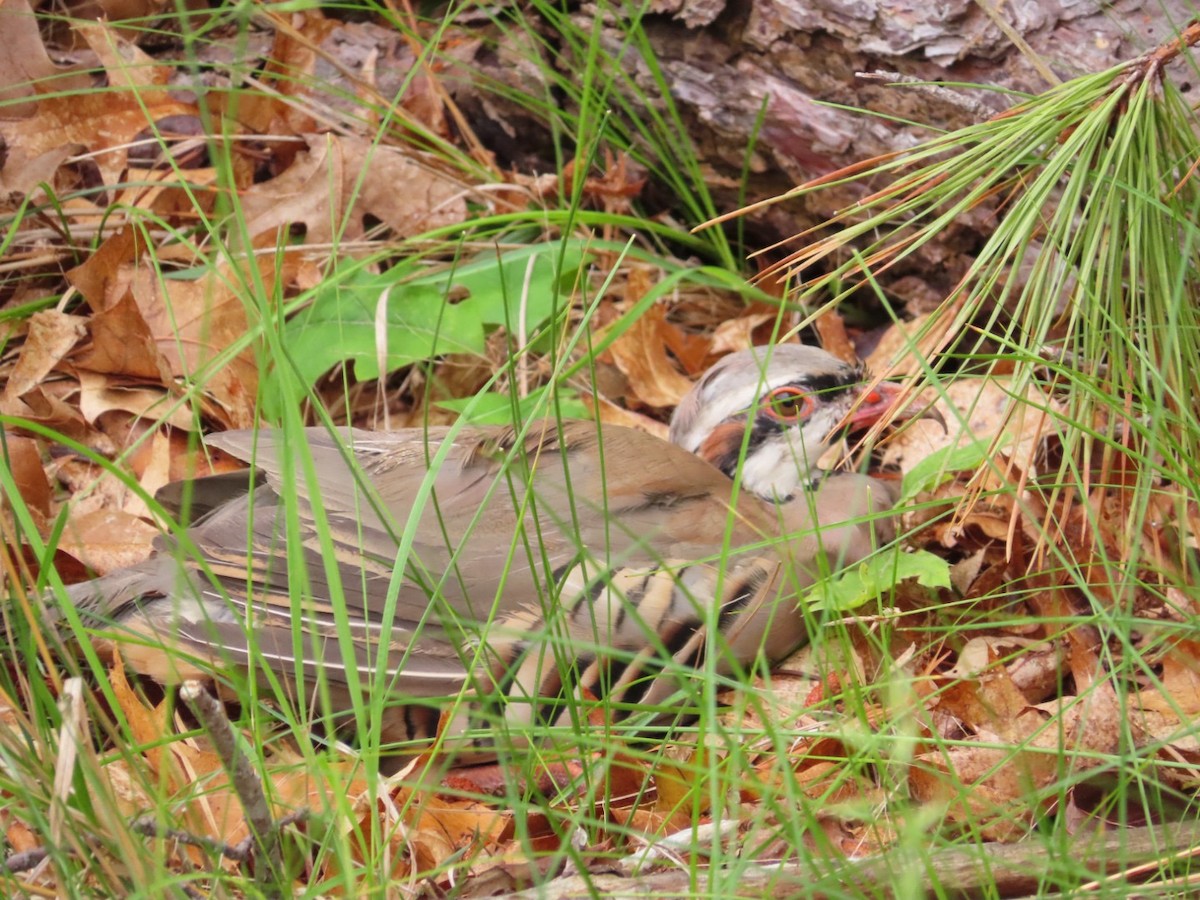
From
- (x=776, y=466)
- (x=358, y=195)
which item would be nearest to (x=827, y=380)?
(x=776, y=466)

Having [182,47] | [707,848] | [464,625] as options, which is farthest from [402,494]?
[182,47]

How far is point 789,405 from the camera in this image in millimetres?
4270

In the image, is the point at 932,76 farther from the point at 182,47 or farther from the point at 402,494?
the point at 182,47

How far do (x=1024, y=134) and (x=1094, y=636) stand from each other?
4.30 feet

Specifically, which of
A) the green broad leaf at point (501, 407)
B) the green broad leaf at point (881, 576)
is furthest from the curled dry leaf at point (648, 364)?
the green broad leaf at point (881, 576)

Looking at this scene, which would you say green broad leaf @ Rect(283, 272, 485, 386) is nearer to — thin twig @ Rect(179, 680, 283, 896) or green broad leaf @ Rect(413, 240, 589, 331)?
green broad leaf @ Rect(413, 240, 589, 331)

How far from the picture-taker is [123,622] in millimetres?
3576

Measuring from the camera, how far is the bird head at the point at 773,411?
4125 millimetres

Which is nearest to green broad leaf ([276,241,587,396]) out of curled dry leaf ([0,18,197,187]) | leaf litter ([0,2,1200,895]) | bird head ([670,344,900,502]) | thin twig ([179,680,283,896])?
leaf litter ([0,2,1200,895])

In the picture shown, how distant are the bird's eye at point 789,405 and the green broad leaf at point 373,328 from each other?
0.99 meters

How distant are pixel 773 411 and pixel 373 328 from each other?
4.48ft

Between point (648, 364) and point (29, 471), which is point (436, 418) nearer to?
point (648, 364)

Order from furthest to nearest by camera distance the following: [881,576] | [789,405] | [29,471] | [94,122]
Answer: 1. [94,122]
2. [789,405]
3. [29,471]
4. [881,576]

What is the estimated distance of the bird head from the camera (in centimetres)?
412
